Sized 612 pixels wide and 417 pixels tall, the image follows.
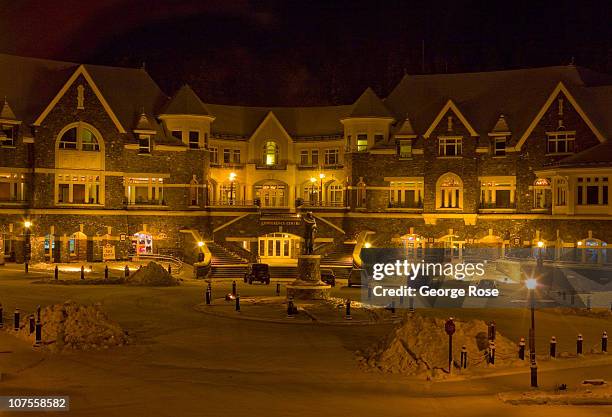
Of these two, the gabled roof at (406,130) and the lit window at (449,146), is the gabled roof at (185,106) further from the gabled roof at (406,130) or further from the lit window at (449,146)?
the lit window at (449,146)

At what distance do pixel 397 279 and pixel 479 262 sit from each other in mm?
6893

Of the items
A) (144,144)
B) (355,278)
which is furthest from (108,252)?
(355,278)

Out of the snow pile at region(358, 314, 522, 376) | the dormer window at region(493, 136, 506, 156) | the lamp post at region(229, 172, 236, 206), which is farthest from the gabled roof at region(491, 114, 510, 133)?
the snow pile at region(358, 314, 522, 376)

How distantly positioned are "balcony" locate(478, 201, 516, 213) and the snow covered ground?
25997 mm

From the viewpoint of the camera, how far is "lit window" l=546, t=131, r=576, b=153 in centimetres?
5628

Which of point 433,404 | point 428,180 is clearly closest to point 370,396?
point 433,404

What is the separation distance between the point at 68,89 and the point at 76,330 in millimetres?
36210

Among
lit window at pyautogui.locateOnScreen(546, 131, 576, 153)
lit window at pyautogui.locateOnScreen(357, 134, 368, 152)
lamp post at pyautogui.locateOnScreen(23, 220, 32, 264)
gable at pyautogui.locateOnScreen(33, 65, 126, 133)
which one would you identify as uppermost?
gable at pyautogui.locateOnScreen(33, 65, 126, 133)

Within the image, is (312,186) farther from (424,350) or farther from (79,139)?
(424,350)

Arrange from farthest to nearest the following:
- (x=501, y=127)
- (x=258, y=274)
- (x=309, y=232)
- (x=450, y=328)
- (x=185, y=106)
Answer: (x=185, y=106) → (x=501, y=127) → (x=258, y=274) → (x=309, y=232) → (x=450, y=328)

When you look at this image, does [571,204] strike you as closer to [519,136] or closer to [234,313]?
[519,136]

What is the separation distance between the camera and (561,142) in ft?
186

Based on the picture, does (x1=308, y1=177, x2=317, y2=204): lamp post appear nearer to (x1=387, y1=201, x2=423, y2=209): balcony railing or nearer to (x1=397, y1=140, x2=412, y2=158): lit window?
(x1=387, y1=201, x2=423, y2=209): balcony railing

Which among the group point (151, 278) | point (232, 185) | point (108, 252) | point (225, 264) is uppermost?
point (232, 185)
